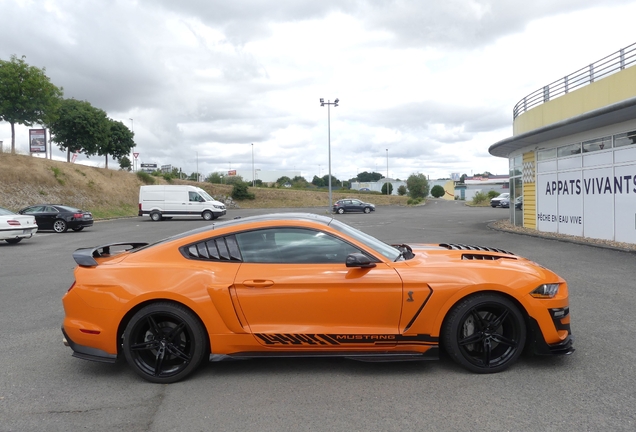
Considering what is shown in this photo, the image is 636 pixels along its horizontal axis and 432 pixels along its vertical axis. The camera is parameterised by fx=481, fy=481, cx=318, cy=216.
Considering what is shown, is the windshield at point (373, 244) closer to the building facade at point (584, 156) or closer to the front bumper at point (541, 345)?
the front bumper at point (541, 345)

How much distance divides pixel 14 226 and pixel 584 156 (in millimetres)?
18411

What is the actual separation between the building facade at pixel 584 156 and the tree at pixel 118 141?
4227cm

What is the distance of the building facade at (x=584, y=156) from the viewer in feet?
42.9

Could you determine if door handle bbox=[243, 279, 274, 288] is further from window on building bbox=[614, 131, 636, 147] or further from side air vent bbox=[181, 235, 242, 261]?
window on building bbox=[614, 131, 636, 147]

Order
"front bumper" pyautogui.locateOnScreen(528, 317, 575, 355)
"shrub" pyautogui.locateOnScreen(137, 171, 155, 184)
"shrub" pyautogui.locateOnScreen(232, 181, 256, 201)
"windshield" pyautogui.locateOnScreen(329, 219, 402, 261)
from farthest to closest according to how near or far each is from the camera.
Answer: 1. "shrub" pyautogui.locateOnScreen(232, 181, 256, 201)
2. "shrub" pyautogui.locateOnScreen(137, 171, 155, 184)
3. "windshield" pyautogui.locateOnScreen(329, 219, 402, 261)
4. "front bumper" pyautogui.locateOnScreen(528, 317, 575, 355)

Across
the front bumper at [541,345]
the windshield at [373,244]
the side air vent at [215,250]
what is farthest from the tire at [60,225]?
the front bumper at [541,345]

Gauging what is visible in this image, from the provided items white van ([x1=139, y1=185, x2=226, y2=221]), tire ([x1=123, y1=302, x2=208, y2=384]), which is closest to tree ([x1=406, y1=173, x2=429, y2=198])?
white van ([x1=139, y1=185, x2=226, y2=221])

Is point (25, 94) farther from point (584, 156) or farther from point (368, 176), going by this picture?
point (368, 176)

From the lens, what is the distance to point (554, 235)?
1611 centimetres

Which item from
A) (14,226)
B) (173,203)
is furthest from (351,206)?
(14,226)

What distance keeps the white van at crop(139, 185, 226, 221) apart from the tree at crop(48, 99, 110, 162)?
16.1m

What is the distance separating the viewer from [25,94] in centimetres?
3189

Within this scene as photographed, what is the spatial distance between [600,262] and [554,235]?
6.28 metres

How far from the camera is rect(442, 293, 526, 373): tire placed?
4.03 meters
